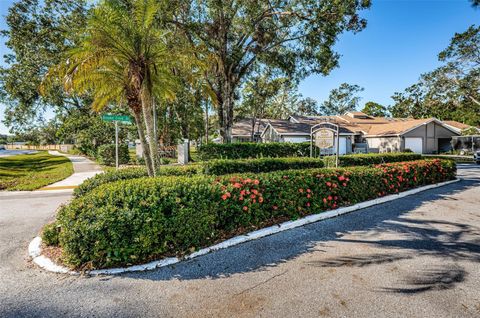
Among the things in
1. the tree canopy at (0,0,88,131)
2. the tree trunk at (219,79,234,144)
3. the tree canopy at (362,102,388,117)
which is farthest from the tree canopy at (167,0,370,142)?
the tree canopy at (362,102,388,117)

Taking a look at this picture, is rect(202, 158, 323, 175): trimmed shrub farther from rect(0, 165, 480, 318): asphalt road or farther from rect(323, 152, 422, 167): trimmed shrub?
rect(0, 165, 480, 318): asphalt road

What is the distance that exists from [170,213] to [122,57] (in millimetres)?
5206

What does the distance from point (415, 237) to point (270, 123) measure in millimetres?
25714

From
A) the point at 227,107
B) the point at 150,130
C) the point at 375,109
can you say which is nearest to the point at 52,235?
the point at 150,130

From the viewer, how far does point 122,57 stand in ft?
22.8

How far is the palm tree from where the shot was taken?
6512 millimetres

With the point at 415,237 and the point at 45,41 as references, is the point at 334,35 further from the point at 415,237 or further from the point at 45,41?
the point at 45,41

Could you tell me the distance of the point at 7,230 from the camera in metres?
5.47

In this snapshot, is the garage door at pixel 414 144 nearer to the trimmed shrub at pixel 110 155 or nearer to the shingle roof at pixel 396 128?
the shingle roof at pixel 396 128

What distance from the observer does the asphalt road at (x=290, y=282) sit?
9.34ft

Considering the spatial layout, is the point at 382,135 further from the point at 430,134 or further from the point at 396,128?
the point at 430,134

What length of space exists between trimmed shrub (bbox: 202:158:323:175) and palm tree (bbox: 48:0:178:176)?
1806 mm

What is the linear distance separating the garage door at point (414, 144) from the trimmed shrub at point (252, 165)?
25.4 meters

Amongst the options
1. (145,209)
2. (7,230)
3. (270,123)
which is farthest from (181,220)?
(270,123)
